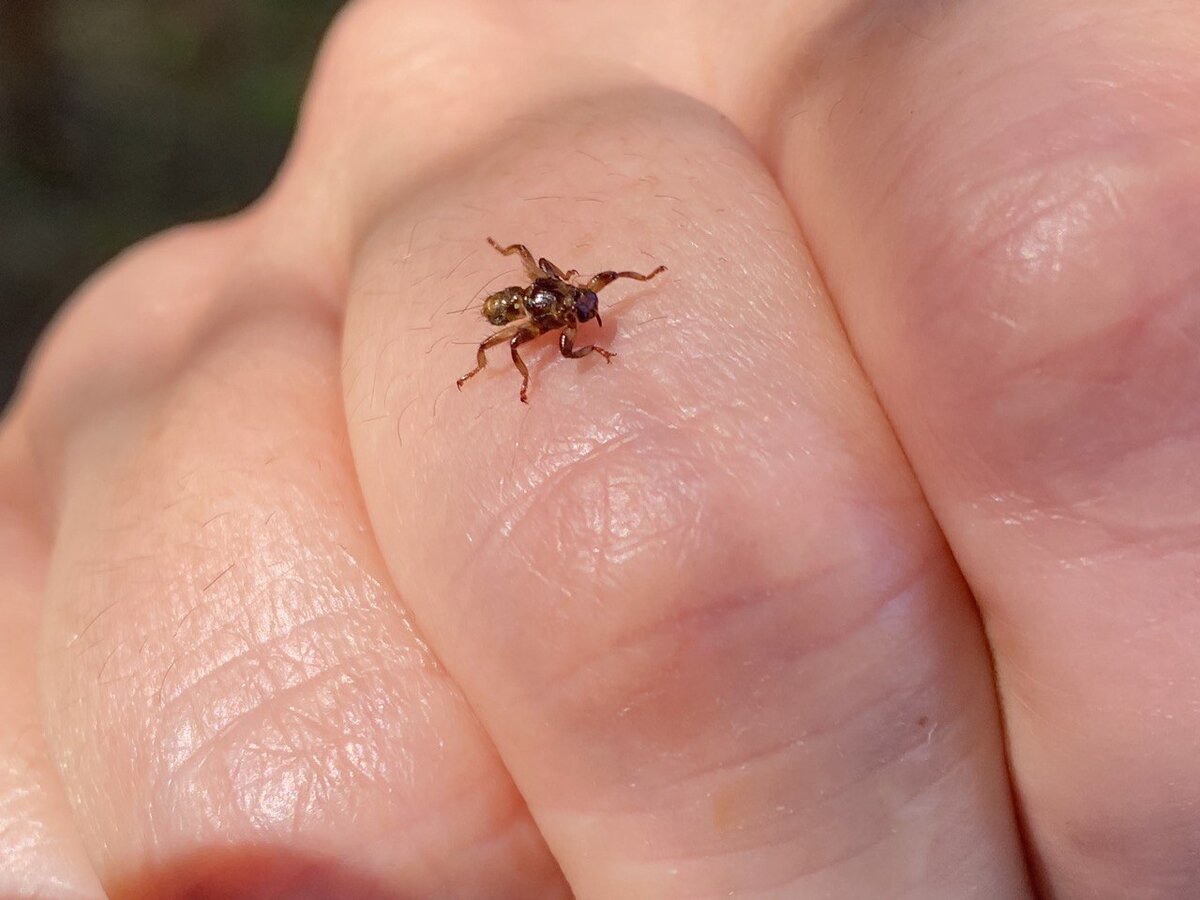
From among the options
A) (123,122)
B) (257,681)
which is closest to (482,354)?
(257,681)

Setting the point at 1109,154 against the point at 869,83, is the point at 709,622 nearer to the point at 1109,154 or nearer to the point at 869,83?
the point at 1109,154

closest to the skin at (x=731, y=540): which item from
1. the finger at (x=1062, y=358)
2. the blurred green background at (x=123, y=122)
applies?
the finger at (x=1062, y=358)

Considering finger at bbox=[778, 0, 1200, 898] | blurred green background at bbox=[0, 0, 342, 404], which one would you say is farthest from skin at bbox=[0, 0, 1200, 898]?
blurred green background at bbox=[0, 0, 342, 404]

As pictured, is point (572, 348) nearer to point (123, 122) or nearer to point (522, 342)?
point (522, 342)

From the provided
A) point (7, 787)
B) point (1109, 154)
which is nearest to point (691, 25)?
point (1109, 154)

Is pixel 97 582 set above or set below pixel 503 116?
below

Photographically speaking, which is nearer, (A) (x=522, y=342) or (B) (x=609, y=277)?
(B) (x=609, y=277)
